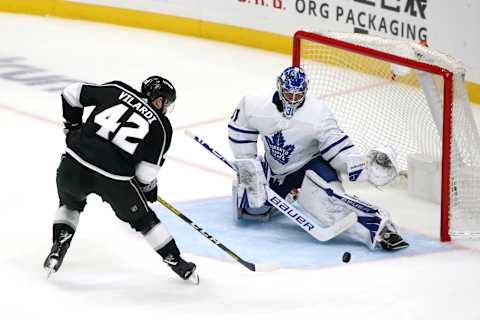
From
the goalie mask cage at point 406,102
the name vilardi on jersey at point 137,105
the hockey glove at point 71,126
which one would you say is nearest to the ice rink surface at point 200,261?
the goalie mask cage at point 406,102

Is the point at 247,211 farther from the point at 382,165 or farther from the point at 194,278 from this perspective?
the point at 194,278

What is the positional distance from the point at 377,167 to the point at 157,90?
1074mm

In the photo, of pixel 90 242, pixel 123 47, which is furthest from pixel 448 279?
pixel 123 47

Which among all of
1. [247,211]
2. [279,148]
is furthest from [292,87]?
[247,211]

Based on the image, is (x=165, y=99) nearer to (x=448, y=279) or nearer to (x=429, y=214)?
(x=448, y=279)

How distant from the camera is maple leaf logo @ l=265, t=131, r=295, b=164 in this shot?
548cm

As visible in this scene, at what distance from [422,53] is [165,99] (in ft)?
4.93

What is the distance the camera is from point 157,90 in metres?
4.77

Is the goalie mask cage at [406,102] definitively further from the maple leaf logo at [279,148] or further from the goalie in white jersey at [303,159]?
the maple leaf logo at [279,148]

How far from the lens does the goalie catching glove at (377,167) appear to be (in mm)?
5223

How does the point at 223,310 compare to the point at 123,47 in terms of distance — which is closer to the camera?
the point at 223,310

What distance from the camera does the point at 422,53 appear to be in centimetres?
574

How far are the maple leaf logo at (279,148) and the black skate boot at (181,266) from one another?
0.89 meters

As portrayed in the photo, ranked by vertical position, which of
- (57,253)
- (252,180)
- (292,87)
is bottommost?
(57,253)
